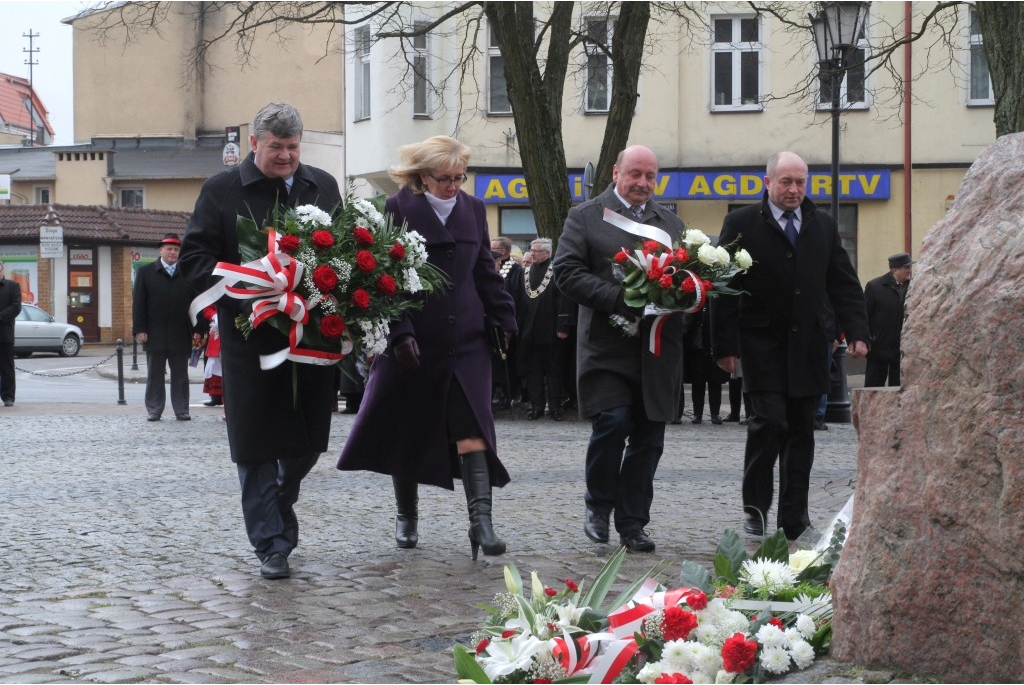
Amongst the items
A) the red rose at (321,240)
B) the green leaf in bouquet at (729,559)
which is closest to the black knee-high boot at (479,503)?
the red rose at (321,240)

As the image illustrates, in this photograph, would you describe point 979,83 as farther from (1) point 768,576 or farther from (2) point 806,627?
(2) point 806,627

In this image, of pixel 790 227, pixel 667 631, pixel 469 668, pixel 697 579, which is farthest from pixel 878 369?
pixel 469 668

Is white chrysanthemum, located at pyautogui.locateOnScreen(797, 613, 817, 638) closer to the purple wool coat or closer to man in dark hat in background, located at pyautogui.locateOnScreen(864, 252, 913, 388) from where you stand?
the purple wool coat

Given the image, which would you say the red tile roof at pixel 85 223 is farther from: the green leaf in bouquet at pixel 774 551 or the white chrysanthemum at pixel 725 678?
the white chrysanthemum at pixel 725 678

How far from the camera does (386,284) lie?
245 inches

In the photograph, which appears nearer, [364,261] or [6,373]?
[364,261]

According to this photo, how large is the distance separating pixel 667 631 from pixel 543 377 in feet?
41.9

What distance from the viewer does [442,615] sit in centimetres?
552

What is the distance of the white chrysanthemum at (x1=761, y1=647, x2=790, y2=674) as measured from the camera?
11.6 feet

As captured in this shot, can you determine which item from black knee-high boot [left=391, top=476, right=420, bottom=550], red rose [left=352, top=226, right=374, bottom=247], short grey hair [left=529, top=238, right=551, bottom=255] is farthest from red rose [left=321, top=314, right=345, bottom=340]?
short grey hair [left=529, top=238, right=551, bottom=255]

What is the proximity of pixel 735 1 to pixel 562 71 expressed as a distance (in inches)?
419

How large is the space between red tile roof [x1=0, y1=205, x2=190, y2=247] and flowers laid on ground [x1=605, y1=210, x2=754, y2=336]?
Answer: 39555 millimetres

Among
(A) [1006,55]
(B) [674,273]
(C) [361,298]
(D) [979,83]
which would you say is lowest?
(C) [361,298]

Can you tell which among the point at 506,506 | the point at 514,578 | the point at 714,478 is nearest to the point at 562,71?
the point at 714,478
